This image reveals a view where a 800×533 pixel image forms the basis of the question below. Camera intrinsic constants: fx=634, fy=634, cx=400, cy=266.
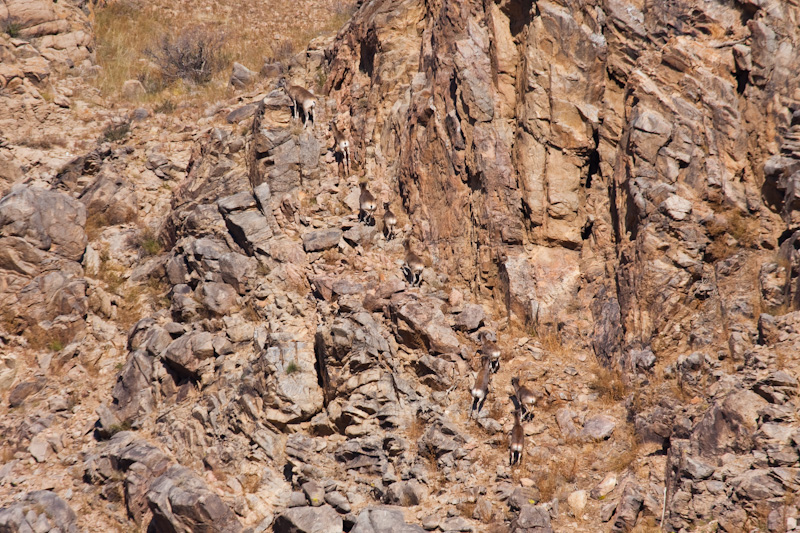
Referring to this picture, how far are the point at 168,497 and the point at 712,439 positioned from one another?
9.19m

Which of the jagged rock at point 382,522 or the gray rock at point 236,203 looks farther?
the gray rock at point 236,203

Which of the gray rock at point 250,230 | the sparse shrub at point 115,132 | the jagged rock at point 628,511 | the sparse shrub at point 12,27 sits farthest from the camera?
the sparse shrub at point 12,27

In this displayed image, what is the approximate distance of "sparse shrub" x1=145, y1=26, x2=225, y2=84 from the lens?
23.4 meters

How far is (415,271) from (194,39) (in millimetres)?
16268

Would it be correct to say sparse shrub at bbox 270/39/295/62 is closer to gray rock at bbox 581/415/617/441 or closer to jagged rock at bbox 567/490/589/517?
gray rock at bbox 581/415/617/441

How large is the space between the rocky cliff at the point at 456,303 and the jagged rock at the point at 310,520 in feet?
0.18

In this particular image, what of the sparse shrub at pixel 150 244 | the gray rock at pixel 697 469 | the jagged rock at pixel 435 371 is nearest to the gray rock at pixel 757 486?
the gray rock at pixel 697 469

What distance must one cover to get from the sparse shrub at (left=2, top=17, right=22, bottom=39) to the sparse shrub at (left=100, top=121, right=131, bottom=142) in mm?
5540

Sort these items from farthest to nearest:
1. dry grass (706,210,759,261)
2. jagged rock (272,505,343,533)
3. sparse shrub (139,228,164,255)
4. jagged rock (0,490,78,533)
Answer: sparse shrub (139,228,164,255)
jagged rock (0,490,78,533)
dry grass (706,210,759,261)
jagged rock (272,505,343,533)

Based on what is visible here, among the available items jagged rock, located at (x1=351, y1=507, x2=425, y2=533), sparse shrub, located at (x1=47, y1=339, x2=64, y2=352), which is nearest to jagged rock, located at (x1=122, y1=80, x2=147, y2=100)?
sparse shrub, located at (x1=47, y1=339, x2=64, y2=352)

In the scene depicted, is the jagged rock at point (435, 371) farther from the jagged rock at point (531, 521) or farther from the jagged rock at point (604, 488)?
the jagged rock at point (604, 488)

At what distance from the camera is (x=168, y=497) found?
11.5 meters

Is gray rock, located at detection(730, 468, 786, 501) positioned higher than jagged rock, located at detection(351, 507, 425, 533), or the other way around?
gray rock, located at detection(730, 468, 786, 501)

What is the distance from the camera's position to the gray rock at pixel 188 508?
36.3 feet
